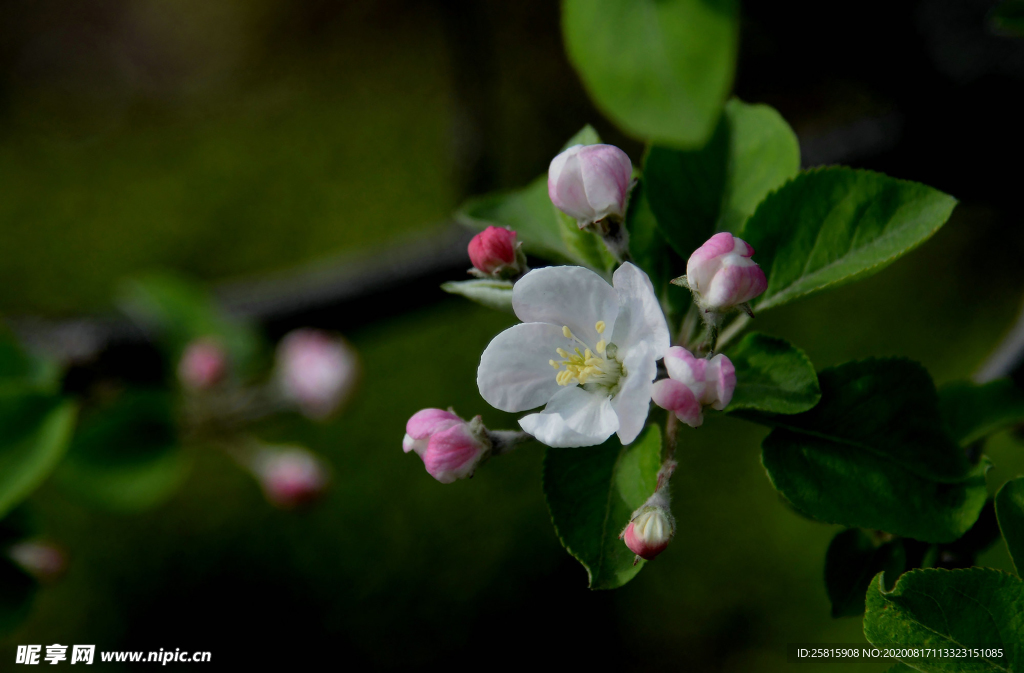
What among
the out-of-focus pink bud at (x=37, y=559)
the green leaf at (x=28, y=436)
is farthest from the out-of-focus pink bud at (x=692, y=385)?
the out-of-focus pink bud at (x=37, y=559)

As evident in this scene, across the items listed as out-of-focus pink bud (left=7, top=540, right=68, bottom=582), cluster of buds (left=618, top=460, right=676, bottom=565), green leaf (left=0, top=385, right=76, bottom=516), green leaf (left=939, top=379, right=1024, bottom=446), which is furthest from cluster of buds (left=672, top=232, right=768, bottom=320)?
out-of-focus pink bud (left=7, top=540, right=68, bottom=582)

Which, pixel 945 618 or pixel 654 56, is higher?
pixel 654 56

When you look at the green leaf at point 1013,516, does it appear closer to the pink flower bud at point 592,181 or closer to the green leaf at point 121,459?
the pink flower bud at point 592,181

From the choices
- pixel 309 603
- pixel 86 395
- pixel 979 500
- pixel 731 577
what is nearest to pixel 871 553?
pixel 979 500

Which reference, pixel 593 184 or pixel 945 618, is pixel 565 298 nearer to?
pixel 593 184

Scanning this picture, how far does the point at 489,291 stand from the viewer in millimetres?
428

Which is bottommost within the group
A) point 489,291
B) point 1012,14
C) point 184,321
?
point 489,291

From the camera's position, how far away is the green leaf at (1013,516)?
1.21 ft

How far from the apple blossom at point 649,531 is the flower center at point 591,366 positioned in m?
0.09

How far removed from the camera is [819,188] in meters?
0.43

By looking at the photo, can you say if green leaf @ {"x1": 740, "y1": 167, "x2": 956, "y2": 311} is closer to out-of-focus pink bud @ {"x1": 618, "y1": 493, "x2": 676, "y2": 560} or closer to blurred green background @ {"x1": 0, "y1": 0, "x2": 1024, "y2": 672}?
out-of-focus pink bud @ {"x1": 618, "y1": 493, "x2": 676, "y2": 560}

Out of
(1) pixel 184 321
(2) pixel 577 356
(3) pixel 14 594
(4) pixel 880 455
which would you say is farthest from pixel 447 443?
(1) pixel 184 321

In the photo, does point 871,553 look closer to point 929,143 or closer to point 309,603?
point 929,143

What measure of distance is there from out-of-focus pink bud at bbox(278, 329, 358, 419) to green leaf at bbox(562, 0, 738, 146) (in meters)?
0.61
